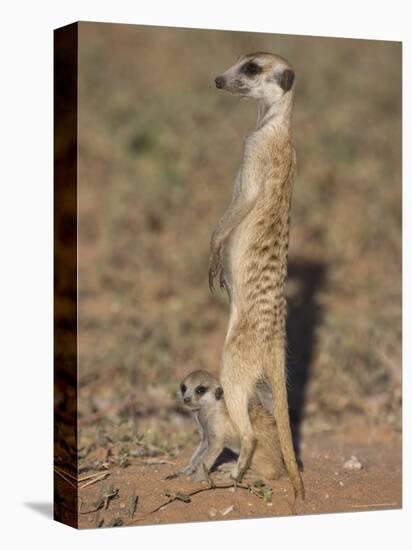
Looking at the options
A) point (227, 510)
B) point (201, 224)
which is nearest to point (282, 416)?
point (227, 510)

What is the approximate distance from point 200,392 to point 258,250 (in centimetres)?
84

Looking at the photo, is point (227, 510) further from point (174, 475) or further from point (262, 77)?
point (262, 77)

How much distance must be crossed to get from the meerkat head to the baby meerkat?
1.59 m

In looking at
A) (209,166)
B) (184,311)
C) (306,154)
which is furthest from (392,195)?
(184,311)

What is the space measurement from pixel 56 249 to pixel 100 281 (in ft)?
14.2

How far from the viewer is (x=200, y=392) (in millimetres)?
6523

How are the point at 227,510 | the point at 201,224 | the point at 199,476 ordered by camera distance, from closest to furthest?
the point at 227,510 < the point at 199,476 < the point at 201,224

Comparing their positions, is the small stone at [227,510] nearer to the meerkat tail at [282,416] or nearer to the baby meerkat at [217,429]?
the baby meerkat at [217,429]

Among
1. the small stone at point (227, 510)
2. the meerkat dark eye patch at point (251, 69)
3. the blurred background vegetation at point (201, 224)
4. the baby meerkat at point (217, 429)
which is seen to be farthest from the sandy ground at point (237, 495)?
the meerkat dark eye patch at point (251, 69)

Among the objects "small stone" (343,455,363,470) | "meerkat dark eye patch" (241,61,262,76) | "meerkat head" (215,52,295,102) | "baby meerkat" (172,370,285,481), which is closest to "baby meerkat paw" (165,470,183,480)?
"baby meerkat" (172,370,285,481)

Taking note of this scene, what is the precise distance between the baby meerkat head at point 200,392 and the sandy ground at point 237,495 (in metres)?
0.44

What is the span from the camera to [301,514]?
6656 millimetres

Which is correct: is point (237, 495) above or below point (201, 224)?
below

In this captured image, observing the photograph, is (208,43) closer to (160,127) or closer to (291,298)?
(160,127)
